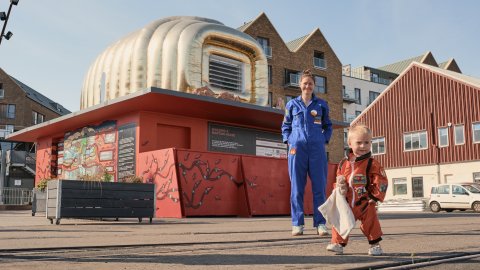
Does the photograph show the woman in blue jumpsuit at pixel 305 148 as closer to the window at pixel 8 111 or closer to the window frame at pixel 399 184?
the window frame at pixel 399 184

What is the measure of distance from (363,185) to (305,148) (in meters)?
2.08

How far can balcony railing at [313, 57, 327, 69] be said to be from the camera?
159 feet

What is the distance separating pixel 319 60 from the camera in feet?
160

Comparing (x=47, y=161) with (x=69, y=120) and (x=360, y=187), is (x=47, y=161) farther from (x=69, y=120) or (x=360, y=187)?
(x=360, y=187)

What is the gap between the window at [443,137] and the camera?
35469 mm

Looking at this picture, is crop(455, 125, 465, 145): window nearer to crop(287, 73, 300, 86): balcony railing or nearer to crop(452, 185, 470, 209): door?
crop(452, 185, 470, 209): door

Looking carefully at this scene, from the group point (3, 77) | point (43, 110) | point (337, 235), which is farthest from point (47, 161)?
point (43, 110)

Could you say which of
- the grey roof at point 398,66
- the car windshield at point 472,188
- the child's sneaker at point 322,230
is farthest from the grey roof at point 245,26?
the child's sneaker at point 322,230

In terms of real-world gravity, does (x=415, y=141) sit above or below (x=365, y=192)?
above

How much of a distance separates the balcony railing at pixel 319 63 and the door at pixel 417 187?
15920mm

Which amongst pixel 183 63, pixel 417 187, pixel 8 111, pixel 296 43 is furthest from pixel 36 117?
pixel 183 63

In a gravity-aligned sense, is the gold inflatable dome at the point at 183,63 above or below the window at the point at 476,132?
above

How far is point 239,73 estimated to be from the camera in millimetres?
20391

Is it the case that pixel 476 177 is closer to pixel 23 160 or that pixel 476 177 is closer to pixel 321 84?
pixel 321 84
